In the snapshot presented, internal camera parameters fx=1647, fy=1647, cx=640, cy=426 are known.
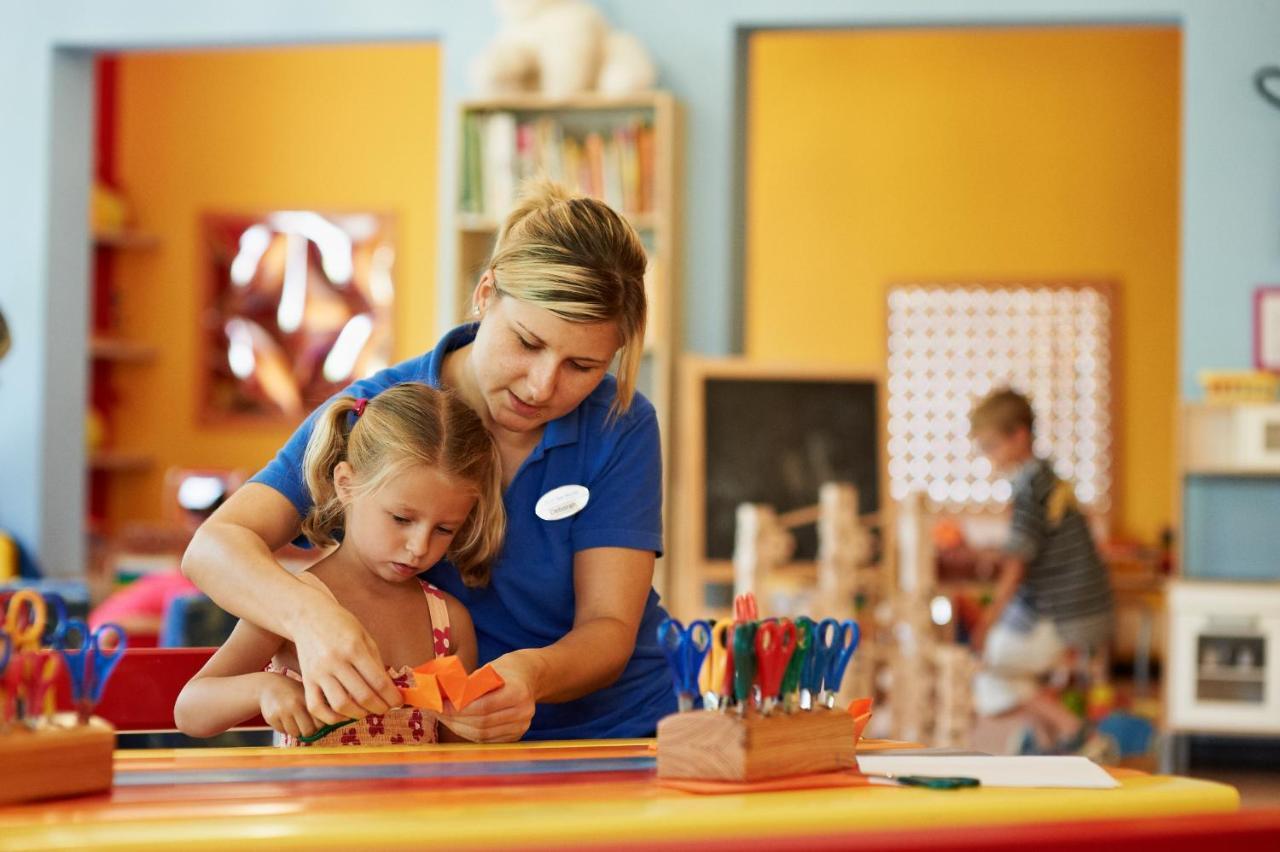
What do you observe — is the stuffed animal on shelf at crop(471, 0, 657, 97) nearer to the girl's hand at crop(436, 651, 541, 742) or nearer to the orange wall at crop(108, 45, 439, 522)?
Result: the orange wall at crop(108, 45, 439, 522)

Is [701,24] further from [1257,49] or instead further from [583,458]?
[583,458]

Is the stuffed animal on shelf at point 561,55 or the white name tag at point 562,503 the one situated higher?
the stuffed animal on shelf at point 561,55

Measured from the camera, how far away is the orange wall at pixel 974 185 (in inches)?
358

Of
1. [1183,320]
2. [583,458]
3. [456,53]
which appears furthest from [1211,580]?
[583,458]

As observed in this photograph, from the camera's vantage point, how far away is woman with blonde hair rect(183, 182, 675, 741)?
1.84 meters

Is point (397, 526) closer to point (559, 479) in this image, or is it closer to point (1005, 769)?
point (559, 479)

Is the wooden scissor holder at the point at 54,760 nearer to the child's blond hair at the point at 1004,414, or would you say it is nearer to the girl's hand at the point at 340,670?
the girl's hand at the point at 340,670

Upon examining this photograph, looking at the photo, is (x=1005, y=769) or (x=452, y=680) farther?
(x=452, y=680)

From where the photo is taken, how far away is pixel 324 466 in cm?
191

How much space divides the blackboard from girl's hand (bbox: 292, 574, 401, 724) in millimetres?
4137

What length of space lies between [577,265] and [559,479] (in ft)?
0.87

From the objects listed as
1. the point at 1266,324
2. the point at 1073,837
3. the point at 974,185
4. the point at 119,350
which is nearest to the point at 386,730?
the point at 1073,837

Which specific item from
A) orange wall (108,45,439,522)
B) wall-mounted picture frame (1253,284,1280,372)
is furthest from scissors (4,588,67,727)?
orange wall (108,45,439,522)

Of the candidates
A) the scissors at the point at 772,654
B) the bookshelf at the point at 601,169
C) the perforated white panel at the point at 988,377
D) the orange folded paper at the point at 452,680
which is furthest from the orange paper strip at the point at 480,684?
the perforated white panel at the point at 988,377
